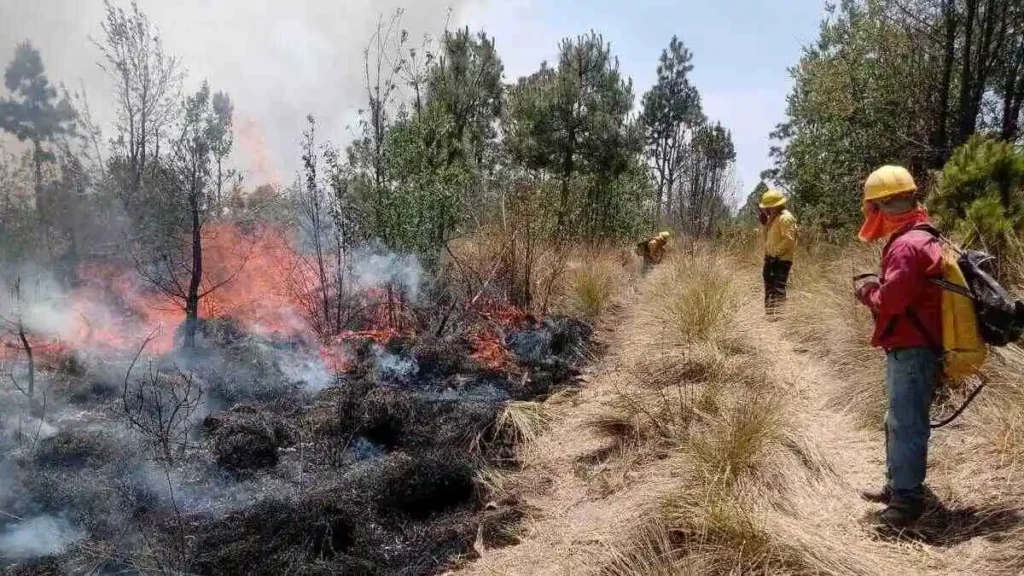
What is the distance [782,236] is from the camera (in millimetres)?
7441

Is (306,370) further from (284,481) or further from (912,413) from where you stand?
(912,413)

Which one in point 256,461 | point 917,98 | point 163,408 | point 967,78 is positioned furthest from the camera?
point 917,98

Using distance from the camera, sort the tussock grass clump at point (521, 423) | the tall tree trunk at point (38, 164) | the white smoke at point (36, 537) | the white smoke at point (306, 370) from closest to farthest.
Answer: the white smoke at point (36, 537), the tussock grass clump at point (521, 423), the white smoke at point (306, 370), the tall tree trunk at point (38, 164)

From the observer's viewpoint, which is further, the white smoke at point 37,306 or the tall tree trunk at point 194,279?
the white smoke at point 37,306

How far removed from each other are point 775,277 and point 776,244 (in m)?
0.46

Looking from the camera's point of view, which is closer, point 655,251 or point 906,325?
point 906,325

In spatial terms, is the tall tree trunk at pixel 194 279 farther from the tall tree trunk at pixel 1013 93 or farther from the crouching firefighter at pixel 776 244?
the tall tree trunk at pixel 1013 93

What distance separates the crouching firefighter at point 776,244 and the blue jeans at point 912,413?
4.50m

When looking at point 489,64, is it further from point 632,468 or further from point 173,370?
point 632,468

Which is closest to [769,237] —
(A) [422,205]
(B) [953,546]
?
(A) [422,205]

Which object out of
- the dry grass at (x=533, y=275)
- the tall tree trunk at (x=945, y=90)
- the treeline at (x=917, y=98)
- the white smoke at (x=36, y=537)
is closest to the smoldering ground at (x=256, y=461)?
the white smoke at (x=36, y=537)

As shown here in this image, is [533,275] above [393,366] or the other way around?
above

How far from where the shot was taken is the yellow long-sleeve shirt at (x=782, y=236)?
743cm

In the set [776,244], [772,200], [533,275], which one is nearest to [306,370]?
[533,275]
